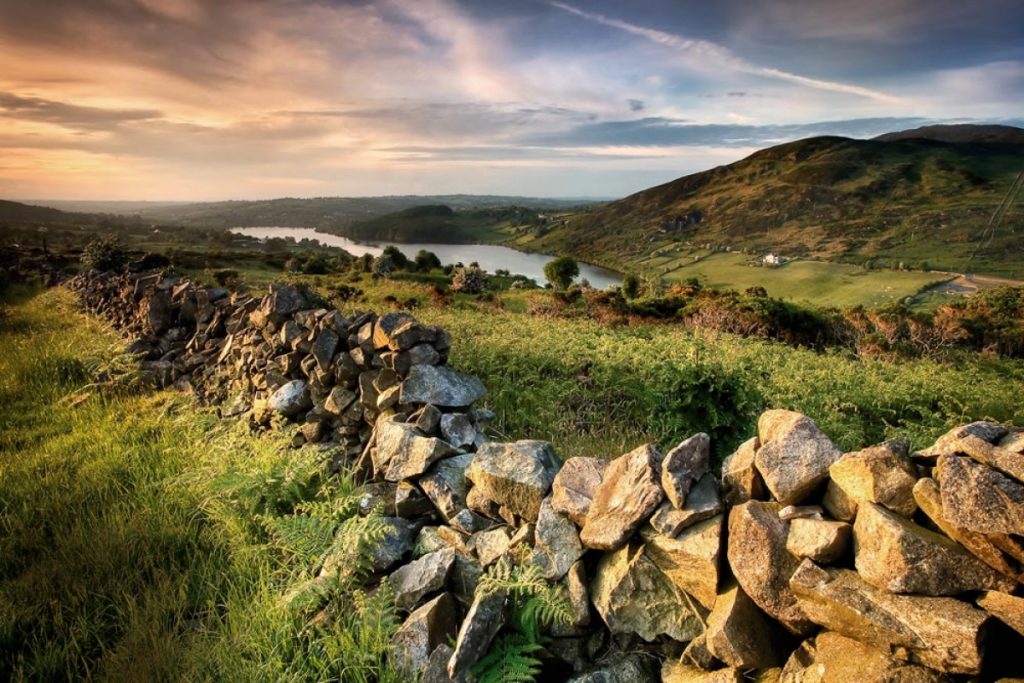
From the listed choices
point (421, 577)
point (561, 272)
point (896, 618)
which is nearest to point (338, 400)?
point (421, 577)

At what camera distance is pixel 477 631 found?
9.58 ft

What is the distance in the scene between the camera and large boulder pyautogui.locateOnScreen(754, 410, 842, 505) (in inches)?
99.5

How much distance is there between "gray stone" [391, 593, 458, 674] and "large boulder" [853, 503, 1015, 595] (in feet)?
7.65

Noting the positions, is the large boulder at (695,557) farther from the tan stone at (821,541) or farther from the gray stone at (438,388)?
the gray stone at (438,388)

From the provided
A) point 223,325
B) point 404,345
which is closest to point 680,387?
point 404,345

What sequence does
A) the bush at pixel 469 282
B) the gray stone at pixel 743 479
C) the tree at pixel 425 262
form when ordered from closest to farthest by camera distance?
the gray stone at pixel 743 479, the bush at pixel 469 282, the tree at pixel 425 262

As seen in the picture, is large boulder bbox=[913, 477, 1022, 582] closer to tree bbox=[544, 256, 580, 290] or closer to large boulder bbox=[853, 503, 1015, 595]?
large boulder bbox=[853, 503, 1015, 595]

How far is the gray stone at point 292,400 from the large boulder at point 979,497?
6147 millimetres

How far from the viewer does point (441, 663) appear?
2.87 metres

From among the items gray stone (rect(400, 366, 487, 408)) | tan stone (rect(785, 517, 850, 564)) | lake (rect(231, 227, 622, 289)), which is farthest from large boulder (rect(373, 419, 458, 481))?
lake (rect(231, 227, 622, 289))

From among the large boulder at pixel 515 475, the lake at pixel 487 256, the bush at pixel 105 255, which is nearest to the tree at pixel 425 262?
the lake at pixel 487 256

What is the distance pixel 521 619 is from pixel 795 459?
182 centimetres

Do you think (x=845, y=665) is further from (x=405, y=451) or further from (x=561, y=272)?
(x=561, y=272)

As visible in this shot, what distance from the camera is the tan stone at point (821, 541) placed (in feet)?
7.35
